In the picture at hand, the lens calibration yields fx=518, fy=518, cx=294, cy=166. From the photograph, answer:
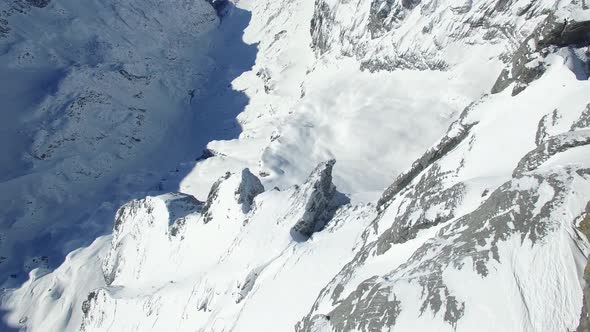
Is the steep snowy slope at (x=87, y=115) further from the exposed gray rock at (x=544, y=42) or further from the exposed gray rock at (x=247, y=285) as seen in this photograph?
the exposed gray rock at (x=544, y=42)

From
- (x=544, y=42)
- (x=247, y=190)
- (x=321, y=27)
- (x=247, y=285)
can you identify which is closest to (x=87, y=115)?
(x=321, y=27)

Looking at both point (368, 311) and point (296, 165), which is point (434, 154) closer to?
point (368, 311)

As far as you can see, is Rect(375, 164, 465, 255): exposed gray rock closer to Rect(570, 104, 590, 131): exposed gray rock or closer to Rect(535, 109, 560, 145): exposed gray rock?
Rect(535, 109, 560, 145): exposed gray rock

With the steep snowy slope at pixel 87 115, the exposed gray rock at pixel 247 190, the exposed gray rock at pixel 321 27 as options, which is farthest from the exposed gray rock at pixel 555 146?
the exposed gray rock at pixel 321 27

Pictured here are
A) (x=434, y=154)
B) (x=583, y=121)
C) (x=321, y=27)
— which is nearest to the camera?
(x=583, y=121)

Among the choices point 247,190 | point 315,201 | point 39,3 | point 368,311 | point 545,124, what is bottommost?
point 368,311

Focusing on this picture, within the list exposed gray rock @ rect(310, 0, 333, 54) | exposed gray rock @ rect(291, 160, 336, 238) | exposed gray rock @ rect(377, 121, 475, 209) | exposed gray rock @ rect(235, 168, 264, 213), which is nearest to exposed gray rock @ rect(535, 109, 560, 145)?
exposed gray rock @ rect(377, 121, 475, 209)

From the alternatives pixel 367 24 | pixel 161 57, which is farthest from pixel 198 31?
pixel 367 24

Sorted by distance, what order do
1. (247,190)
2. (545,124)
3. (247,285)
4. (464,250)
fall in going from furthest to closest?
(247,190) < (247,285) < (545,124) < (464,250)
